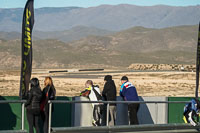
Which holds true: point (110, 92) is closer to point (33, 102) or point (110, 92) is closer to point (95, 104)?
point (95, 104)

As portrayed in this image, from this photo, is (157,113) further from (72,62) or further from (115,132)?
(72,62)

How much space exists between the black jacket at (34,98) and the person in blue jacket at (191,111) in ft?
11.3

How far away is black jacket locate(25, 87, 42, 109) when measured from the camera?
9148 millimetres

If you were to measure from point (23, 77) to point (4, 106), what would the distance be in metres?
0.73

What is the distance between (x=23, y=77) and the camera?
1003cm

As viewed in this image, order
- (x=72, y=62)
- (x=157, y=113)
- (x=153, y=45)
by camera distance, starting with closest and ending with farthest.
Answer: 1. (x=157, y=113)
2. (x=72, y=62)
3. (x=153, y=45)

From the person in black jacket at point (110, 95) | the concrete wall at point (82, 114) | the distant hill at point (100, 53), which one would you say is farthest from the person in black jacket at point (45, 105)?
the distant hill at point (100, 53)

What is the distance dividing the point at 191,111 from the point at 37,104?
3.58 meters

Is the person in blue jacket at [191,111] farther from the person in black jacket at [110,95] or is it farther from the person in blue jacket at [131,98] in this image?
the person in black jacket at [110,95]

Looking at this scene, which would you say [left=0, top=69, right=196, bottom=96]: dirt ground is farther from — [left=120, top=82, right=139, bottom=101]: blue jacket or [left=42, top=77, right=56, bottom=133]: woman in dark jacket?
[left=42, top=77, right=56, bottom=133]: woman in dark jacket

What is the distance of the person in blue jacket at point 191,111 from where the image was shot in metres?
10.6

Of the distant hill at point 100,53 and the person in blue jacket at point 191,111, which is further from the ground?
the distant hill at point 100,53

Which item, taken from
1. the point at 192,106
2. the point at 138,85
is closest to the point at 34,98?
the point at 192,106

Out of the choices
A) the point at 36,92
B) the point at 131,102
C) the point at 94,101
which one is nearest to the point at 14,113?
the point at 36,92
